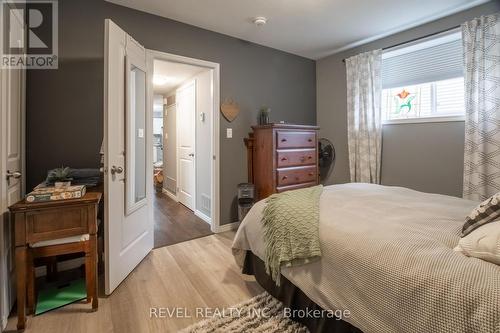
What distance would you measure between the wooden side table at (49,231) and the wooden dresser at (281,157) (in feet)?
5.98

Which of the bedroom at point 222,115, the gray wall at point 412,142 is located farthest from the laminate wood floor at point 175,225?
the gray wall at point 412,142

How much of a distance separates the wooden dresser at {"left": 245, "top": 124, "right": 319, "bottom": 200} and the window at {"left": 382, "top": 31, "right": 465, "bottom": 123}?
1106 mm

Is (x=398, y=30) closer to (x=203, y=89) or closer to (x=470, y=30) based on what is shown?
(x=470, y=30)

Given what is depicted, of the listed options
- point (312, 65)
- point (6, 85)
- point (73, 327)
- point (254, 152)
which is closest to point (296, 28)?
point (312, 65)

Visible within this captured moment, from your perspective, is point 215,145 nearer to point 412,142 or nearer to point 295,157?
point 295,157

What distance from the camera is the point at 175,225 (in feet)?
11.0

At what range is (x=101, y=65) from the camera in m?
2.27

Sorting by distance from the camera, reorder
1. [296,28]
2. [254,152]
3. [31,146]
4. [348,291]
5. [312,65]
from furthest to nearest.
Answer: [312,65] < [254,152] < [296,28] < [31,146] < [348,291]

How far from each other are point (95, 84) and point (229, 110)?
1.44 m

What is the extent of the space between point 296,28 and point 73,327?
11.2ft

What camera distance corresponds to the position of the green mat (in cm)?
167

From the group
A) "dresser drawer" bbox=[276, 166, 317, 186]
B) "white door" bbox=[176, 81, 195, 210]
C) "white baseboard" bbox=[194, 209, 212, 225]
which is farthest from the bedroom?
"white door" bbox=[176, 81, 195, 210]

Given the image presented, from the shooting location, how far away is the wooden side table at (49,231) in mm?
1470

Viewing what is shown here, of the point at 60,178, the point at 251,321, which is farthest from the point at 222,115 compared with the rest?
the point at 251,321
